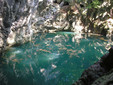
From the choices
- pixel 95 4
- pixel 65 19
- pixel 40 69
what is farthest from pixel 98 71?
pixel 65 19

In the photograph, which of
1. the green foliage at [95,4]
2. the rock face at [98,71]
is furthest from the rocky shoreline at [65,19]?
the rock face at [98,71]

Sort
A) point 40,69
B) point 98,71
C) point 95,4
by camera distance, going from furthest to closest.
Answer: point 95,4 → point 40,69 → point 98,71

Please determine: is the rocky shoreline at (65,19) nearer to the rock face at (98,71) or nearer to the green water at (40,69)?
the green water at (40,69)

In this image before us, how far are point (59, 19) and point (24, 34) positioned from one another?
10259mm

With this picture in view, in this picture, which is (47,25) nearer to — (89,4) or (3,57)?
(89,4)

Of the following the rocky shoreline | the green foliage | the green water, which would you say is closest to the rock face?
the green water

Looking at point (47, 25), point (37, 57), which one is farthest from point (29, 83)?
point (47, 25)

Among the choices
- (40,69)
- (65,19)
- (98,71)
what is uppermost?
(65,19)

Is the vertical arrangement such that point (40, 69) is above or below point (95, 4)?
below

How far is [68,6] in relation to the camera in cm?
1997

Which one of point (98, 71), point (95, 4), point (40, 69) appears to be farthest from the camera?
point (95, 4)

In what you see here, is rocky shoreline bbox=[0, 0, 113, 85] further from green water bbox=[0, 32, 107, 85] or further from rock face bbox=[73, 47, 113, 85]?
rock face bbox=[73, 47, 113, 85]

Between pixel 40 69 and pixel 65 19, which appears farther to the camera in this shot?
pixel 65 19

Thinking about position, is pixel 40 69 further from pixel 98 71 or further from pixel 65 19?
pixel 65 19
